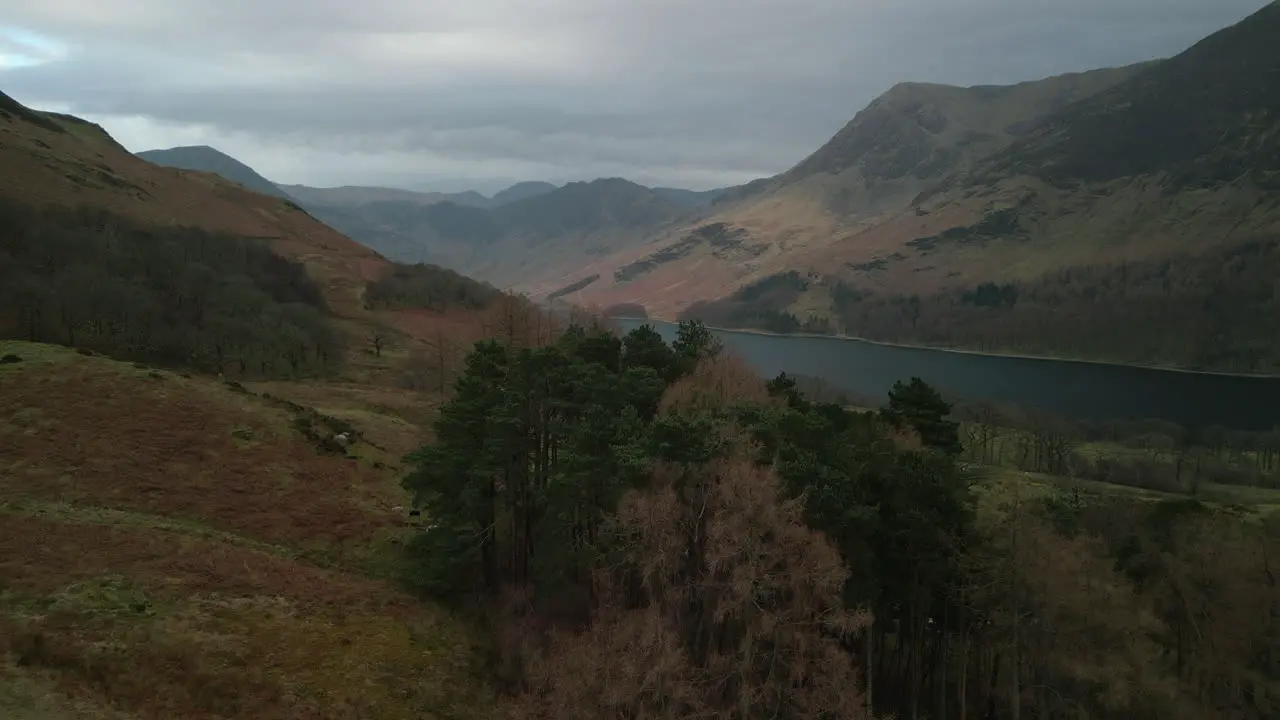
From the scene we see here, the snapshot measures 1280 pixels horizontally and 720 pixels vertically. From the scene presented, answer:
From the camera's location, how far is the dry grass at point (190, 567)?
98.5 ft

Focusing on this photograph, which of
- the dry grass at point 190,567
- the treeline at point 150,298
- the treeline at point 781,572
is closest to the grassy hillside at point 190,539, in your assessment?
the dry grass at point 190,567

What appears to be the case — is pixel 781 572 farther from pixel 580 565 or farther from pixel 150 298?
pixel 150 298

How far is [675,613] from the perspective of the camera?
1257 inches

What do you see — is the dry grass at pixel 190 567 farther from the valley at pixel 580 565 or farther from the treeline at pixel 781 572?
the treeline at pixel 781 572

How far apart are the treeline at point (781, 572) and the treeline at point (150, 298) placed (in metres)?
58.6

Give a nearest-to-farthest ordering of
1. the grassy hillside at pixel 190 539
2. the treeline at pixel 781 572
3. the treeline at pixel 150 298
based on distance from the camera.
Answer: the treeline at pixel 781 572 → the grassy hillside at pixel 190 539 → the treeline at pixel 150 298

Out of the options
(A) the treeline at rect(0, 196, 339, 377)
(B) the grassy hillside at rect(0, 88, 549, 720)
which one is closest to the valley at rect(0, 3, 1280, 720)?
(B) the grassy hillside at rect(0, 88, 549, 720)

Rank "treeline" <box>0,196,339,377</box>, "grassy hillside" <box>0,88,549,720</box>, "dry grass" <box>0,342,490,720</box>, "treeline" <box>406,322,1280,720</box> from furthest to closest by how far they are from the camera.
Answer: "treeline" <box>0,196,339,377</box> < "grassy hillside" <box>0,88,549,720</box> < "dry grass" <box>0,342,490,720</box> < "treeline" <box>406,322,1280,720</box>

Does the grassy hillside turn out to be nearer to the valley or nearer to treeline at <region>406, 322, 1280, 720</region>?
the valley

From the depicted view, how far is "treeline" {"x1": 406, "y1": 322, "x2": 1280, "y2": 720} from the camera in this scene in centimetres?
2969

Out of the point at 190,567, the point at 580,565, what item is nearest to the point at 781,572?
the point at 580,565

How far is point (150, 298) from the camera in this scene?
10156cm

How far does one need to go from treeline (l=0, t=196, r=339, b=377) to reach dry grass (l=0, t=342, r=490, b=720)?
1183 inches

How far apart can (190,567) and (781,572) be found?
28995mm
